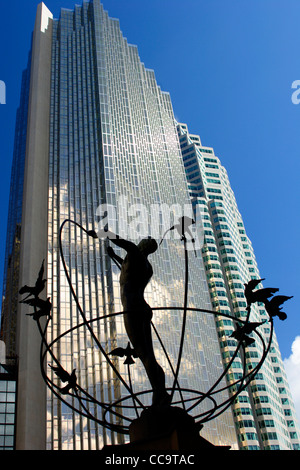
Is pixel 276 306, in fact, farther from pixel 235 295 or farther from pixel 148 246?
pixel 235 295

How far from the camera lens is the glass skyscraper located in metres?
45.6

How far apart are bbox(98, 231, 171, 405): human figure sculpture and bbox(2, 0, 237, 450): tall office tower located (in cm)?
3377

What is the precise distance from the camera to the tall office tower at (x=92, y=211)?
45469mm

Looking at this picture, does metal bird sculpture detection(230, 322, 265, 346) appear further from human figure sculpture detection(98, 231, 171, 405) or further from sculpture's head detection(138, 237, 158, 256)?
sculpture's head detection(138, 237, 158, 256)

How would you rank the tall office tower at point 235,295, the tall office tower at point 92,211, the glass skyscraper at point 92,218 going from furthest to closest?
the tall office tower at point 235,295 < the glass skyscraper at point 92,218 < the tall office tower at point 92,211

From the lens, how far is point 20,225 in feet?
Result: 206

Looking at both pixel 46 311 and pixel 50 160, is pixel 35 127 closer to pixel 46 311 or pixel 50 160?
pixel 50 160

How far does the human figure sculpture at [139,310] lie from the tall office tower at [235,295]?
5944 centimetres

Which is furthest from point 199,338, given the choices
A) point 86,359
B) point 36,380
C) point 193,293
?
point 36,380

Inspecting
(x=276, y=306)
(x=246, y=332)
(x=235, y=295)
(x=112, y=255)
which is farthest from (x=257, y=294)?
(x=235, y=295)

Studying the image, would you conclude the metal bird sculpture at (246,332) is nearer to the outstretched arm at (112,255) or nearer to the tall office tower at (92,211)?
the outstretched arm at (112,255)

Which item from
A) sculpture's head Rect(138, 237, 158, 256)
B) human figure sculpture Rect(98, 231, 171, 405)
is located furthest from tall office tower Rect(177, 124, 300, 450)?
human figure sculpture Rect(98, 231, 171, 405)

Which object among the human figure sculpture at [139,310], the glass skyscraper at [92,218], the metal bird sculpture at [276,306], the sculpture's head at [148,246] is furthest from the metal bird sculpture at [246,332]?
the glass skyscraper at [92,218]

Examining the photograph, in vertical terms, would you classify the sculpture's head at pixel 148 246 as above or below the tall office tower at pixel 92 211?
below
